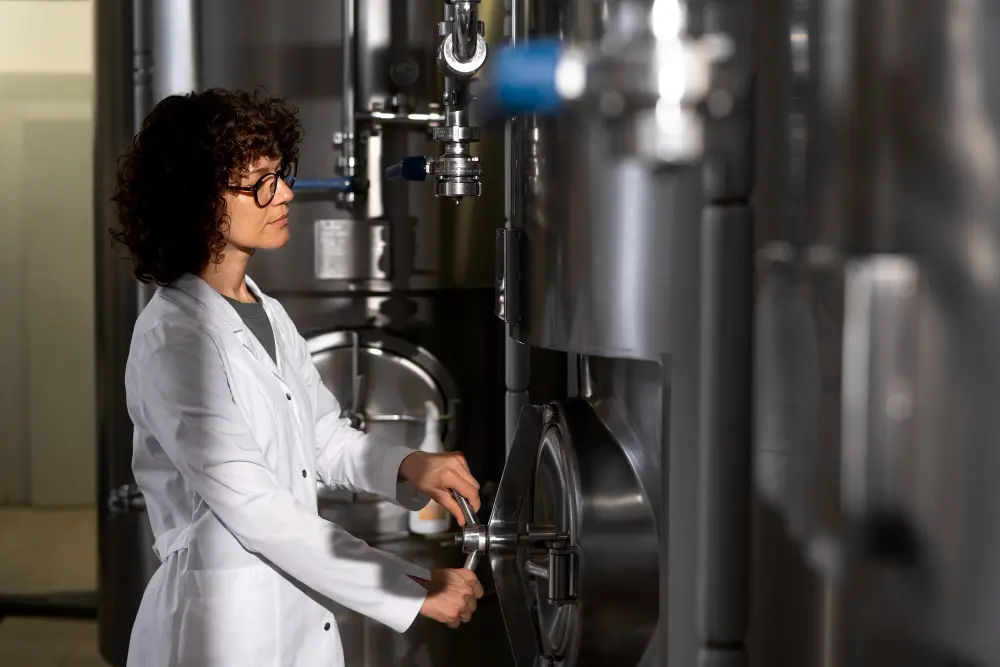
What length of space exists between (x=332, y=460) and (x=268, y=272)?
0.66 meters

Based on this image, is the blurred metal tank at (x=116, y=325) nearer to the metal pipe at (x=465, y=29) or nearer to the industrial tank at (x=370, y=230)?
the industrial tank at (x=370, y=230)

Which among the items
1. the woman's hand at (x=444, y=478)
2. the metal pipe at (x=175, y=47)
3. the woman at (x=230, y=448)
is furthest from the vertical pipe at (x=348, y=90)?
the woman's hand at (x=444, y=478)

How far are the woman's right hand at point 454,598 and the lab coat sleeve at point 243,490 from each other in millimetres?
16

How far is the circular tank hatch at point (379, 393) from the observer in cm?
227

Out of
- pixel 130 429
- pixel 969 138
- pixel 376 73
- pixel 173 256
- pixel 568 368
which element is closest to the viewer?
pixel 969 138

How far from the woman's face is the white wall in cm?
331

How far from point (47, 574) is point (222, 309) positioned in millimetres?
2792

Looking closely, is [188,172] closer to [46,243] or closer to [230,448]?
[230,448]

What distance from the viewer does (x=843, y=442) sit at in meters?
0.89

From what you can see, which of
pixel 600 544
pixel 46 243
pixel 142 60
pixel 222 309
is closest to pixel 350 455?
pixel 222 309

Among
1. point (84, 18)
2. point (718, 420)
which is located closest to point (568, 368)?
point (718, 420)

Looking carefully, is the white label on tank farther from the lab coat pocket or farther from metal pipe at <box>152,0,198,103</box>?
the lab coat pocket

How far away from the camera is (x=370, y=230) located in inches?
88.3

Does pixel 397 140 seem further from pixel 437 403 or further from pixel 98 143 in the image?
pixel 98 143
